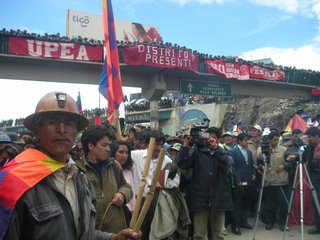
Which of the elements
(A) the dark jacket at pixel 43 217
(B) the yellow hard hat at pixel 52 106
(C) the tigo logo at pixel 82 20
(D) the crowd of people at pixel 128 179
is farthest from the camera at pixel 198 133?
(C) the tigo logo at pixel 82 20

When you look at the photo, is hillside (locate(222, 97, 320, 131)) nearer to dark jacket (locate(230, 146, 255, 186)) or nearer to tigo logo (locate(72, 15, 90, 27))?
tigo logo (locate(72, 15, 90, 27))

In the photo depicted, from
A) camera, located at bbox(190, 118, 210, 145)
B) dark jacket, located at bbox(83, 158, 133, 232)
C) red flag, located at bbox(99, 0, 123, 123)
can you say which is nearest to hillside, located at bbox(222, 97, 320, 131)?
red flag, located at bbox(99, 0, 123, 123)

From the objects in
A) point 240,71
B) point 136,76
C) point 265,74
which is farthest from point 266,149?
point 265,74

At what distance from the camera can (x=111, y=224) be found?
9.80ft

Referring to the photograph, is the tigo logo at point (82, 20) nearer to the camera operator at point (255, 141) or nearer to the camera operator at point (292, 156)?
the camera operator at point (255, 141)

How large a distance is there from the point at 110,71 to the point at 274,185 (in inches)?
148

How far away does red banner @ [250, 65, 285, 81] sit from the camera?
19.9 meters

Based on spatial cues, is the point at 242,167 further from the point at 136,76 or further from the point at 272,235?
the point at 136,76

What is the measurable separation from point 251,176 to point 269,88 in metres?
16.9

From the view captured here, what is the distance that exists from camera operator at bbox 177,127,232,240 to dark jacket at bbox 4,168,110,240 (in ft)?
9.83

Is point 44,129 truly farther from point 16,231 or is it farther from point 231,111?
point 231,111

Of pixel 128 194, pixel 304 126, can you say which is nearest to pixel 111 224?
pixel 128 194

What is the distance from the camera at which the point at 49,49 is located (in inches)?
524

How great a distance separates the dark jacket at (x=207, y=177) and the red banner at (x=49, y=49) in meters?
10.2
